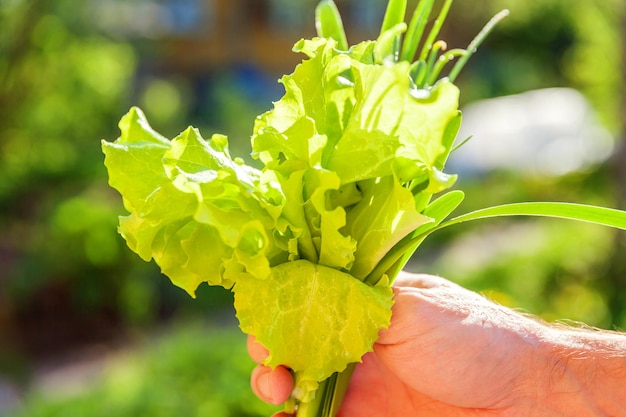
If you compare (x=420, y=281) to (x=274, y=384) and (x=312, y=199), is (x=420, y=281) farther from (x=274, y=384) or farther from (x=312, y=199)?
(x=312, y=199)

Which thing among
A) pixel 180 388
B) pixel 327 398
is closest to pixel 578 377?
pixel 327 398

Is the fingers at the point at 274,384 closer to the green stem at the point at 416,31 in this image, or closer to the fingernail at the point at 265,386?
the fingernail at the point at 265,386

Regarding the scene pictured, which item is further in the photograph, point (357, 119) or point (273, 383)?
point (273, 383)

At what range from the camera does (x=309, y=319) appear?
109 cm

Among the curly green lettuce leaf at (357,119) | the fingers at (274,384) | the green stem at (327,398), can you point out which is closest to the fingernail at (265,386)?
the fingers at (274,384)

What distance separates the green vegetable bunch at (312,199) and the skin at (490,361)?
0.55 feet

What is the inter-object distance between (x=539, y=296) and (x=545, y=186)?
343cm

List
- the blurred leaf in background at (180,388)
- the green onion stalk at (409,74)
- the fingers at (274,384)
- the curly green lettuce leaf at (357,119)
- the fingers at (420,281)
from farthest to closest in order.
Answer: the blurred leaf in background at (180,388) → the fingers at (420,281) → the fingers at (274,384) → the green onion stalk at (409,74) → the curly green lettuce leaf at (357,119)

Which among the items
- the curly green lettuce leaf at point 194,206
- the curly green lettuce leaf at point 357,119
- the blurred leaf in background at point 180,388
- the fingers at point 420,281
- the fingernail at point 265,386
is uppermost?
the curly green lettuce leaf at point 357,119

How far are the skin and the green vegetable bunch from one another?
167 millimetres

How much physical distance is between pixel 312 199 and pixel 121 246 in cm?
460

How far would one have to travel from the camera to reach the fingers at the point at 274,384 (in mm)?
1303

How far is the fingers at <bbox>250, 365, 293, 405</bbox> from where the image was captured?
1303 millimetres

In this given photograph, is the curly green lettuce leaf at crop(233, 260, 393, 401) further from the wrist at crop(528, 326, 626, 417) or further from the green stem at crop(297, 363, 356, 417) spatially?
the wrist at crop(528, 326, 626, 417)
